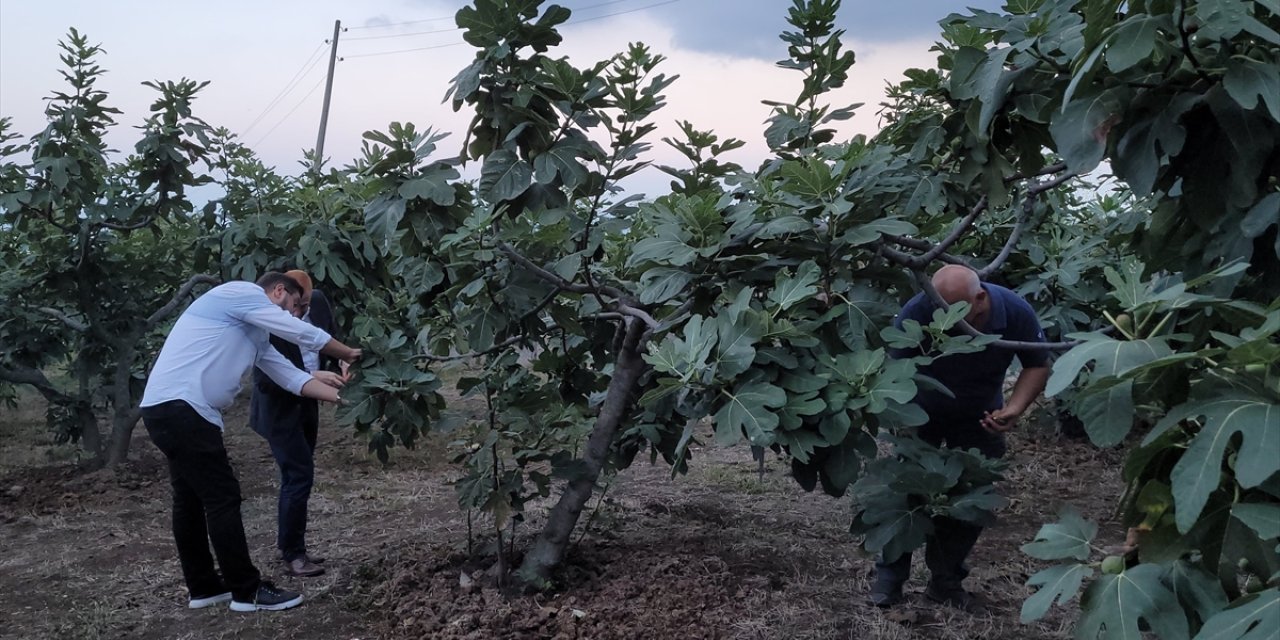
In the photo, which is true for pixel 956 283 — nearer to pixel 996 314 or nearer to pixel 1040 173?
pixel 996 314

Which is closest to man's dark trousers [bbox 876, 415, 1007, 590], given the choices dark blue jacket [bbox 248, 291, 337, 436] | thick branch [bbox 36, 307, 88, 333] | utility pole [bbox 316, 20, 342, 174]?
dark blue jacket [bbox 248, 291, 337, 436]

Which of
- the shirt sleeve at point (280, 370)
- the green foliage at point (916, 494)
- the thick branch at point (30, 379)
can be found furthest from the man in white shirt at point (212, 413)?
the thick branch at point (30, 379)

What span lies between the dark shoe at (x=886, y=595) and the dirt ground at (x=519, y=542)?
3.1 inches

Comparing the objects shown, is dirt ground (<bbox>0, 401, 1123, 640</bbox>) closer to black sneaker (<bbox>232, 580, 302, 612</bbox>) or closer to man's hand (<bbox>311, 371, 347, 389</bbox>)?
black sneaker (<bbox>232, 580, 302, 612</bbox>)

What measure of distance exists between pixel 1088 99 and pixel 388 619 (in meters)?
3.50

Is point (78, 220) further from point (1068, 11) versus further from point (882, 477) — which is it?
point (1068, 11)

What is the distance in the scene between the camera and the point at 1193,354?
1.49 m

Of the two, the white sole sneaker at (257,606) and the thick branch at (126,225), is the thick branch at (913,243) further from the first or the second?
the thick branch at (126,225)

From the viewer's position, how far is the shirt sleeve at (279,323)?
4543mm

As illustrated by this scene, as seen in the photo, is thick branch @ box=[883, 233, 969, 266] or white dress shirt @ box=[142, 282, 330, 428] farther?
white dress shirt @ box=[142, 282, 330, 428]

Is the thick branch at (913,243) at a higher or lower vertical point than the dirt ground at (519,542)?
higher

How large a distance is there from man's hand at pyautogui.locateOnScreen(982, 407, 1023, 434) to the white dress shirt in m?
2.96

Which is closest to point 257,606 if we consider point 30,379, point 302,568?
point 302,568

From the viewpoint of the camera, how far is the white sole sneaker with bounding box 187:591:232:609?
4.65 m
